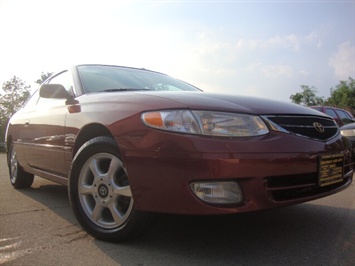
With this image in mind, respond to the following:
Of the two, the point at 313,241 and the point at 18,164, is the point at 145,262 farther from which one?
the point at 18,164

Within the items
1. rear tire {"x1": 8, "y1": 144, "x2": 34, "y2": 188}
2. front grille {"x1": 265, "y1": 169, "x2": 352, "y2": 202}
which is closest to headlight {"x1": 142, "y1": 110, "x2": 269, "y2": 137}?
front grille {"x1": 265, "y1": 169, "x2": 352, "y2": 202}

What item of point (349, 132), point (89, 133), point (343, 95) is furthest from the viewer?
point (343, 95)

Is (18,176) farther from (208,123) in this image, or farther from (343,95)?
(343,95)

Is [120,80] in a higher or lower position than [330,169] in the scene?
higher

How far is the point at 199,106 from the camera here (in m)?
2.45

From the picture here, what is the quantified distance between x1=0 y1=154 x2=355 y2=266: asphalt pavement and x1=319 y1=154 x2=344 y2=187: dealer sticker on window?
0.45m

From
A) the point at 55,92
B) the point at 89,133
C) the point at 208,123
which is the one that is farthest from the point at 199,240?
the point at 55,92

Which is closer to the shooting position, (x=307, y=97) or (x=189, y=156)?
(x=189, y=156)

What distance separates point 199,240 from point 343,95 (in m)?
46.0

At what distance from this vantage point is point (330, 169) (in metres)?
2.71

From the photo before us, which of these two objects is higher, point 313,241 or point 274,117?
point 274,117

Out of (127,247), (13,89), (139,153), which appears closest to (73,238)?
(127,247)

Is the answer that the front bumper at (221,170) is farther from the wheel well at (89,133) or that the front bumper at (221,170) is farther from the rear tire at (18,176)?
the rear tire at (18,176)

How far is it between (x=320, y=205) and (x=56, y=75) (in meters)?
3.44
